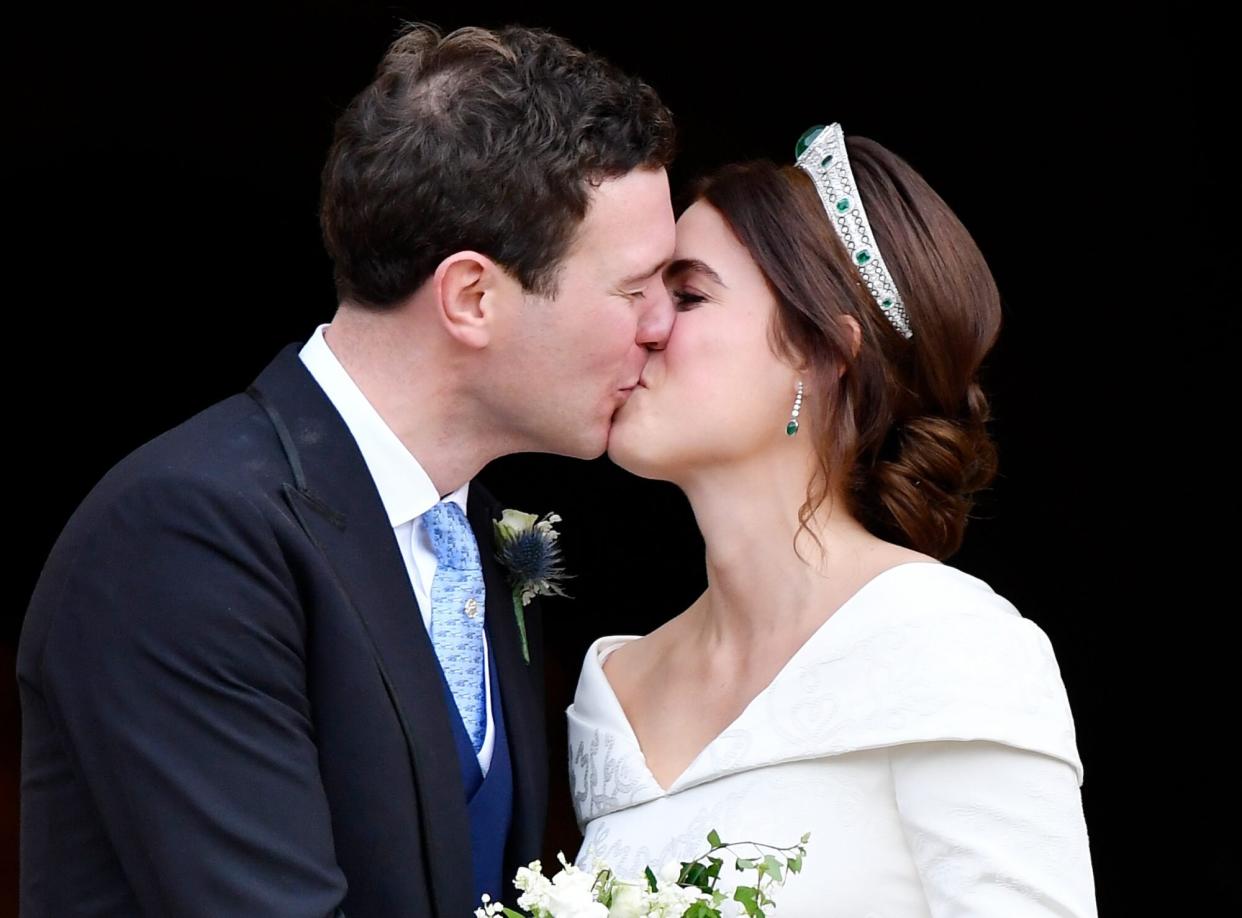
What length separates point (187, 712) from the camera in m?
2.11

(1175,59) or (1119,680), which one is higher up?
(1175,59)

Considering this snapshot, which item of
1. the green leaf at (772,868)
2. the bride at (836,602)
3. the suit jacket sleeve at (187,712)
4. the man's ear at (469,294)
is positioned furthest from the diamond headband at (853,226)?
the suit jacket sleeve at (187,712)

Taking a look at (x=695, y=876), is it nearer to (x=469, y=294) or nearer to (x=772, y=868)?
(x=772, y=868)

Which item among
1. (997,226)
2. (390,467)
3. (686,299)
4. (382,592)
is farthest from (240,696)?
(997,226)

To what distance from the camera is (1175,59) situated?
4.67m

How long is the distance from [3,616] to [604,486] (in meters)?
2.16

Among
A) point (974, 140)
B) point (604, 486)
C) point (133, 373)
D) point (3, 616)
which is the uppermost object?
point (974, 140)

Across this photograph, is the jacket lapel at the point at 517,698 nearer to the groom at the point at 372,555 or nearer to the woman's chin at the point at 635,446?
the groom at the point at 372,555

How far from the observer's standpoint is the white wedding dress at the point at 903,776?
2424 millimetres

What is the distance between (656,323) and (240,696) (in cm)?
98

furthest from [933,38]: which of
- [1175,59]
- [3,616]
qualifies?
[3,616]

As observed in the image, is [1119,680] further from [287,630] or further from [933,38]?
[287,630]

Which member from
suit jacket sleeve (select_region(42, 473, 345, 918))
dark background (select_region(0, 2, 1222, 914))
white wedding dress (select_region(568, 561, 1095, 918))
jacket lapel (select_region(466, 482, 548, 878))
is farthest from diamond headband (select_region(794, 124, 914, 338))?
dark background (select_region(0, 2, 1222, 914))

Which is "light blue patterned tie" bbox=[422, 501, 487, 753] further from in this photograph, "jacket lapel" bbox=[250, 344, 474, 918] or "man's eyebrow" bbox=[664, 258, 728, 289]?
"man's eyebrow" bbox=[664, 258, 728, 289]
